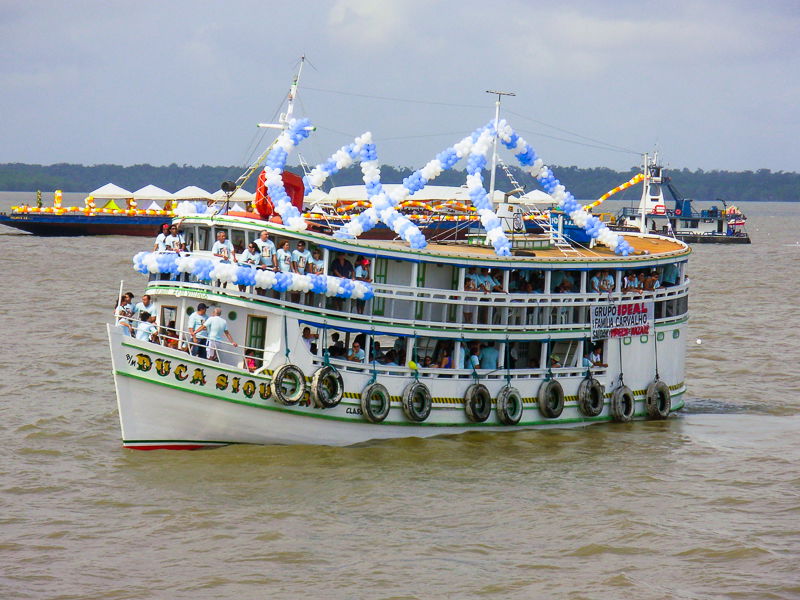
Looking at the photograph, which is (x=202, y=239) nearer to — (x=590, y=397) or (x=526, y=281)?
(x=526, y=281)

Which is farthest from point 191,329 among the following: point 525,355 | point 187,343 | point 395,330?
point 525,355

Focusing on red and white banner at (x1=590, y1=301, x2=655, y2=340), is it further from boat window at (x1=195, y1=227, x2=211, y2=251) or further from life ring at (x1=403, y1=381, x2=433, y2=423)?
boat window at (x1=195, y1=227, x2=211, y2=251)

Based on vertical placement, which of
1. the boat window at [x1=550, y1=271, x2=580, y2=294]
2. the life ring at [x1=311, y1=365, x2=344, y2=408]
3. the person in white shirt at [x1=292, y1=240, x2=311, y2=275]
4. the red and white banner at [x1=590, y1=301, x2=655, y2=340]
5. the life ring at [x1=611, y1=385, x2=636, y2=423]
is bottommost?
the life ring at [x1=611, y1=385, x2=636, y2=423]

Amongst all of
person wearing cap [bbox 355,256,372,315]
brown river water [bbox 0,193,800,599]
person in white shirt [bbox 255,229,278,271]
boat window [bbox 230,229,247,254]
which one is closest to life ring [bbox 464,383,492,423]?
brown river water [bbox 0,193,800,599]

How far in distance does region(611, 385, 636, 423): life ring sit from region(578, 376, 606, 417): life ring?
488 millimetres

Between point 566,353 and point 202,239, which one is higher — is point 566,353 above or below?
below

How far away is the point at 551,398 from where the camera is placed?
2470cm

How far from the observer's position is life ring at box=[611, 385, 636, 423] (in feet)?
84.5

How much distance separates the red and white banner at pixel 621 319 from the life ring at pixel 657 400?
50.5 inches

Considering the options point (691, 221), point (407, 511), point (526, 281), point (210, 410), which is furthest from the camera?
point (691, 221)

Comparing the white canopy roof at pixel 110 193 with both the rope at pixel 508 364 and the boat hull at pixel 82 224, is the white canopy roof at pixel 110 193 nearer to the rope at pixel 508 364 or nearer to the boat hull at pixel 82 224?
the boat hull at pixel 82 224

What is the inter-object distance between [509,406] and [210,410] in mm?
6539

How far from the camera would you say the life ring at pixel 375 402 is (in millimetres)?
22266

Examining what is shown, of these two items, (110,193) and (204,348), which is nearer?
(204,348)
